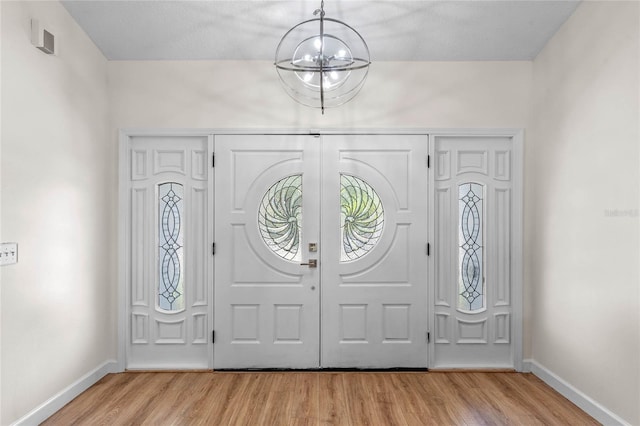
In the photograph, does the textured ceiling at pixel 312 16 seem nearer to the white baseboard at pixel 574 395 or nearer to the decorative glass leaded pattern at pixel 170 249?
the decorative glass leaded pattern at pixel 170 249

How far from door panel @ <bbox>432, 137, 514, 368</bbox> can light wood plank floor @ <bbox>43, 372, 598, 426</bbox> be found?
0.82 feet

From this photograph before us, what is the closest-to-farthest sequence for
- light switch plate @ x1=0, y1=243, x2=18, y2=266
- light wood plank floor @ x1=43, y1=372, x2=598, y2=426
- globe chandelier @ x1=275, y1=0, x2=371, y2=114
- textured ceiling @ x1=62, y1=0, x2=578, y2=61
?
1. light switch plate @ x1=0, y1=243, x2=18, y2=266
2. light wood plank floor @ x1=43, y1=372, x2=598, y2=426
3. globe chandelier @ x1=275, y1=0, x2=371, y2=114
4. textured ceiling @ x1=62, y1=0, x2=578, y2=61

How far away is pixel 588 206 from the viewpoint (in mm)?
2990

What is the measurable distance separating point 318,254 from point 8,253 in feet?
7.28

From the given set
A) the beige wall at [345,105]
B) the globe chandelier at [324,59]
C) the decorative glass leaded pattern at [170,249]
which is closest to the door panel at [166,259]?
the decorative glass leaded pattern at [170,249]

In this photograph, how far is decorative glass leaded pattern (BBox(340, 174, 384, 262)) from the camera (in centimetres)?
377

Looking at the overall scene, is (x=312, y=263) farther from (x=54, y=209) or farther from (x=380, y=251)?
(x=54, y=209)

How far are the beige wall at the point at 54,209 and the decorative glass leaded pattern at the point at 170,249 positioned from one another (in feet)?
1.35

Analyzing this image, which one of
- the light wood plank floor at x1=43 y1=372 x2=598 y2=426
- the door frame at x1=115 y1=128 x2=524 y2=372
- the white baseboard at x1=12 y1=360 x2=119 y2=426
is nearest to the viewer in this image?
the white baseboard at x1=12 y1=360 x2=119 y2=426

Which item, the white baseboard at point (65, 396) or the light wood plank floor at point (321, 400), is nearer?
the white baseboard at point (65, 396)

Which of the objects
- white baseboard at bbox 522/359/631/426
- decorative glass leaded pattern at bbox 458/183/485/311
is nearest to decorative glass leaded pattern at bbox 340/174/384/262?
decorative glass leaded pattern at bbox 458/183/485/311

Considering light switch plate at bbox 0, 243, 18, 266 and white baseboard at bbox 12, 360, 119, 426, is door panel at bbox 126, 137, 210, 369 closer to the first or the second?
white baseboard at bbox 12, 360, 119, 426

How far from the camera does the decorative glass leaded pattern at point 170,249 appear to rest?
3768 mm

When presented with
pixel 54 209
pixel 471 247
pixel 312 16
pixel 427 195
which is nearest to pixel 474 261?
pixel 471 247
